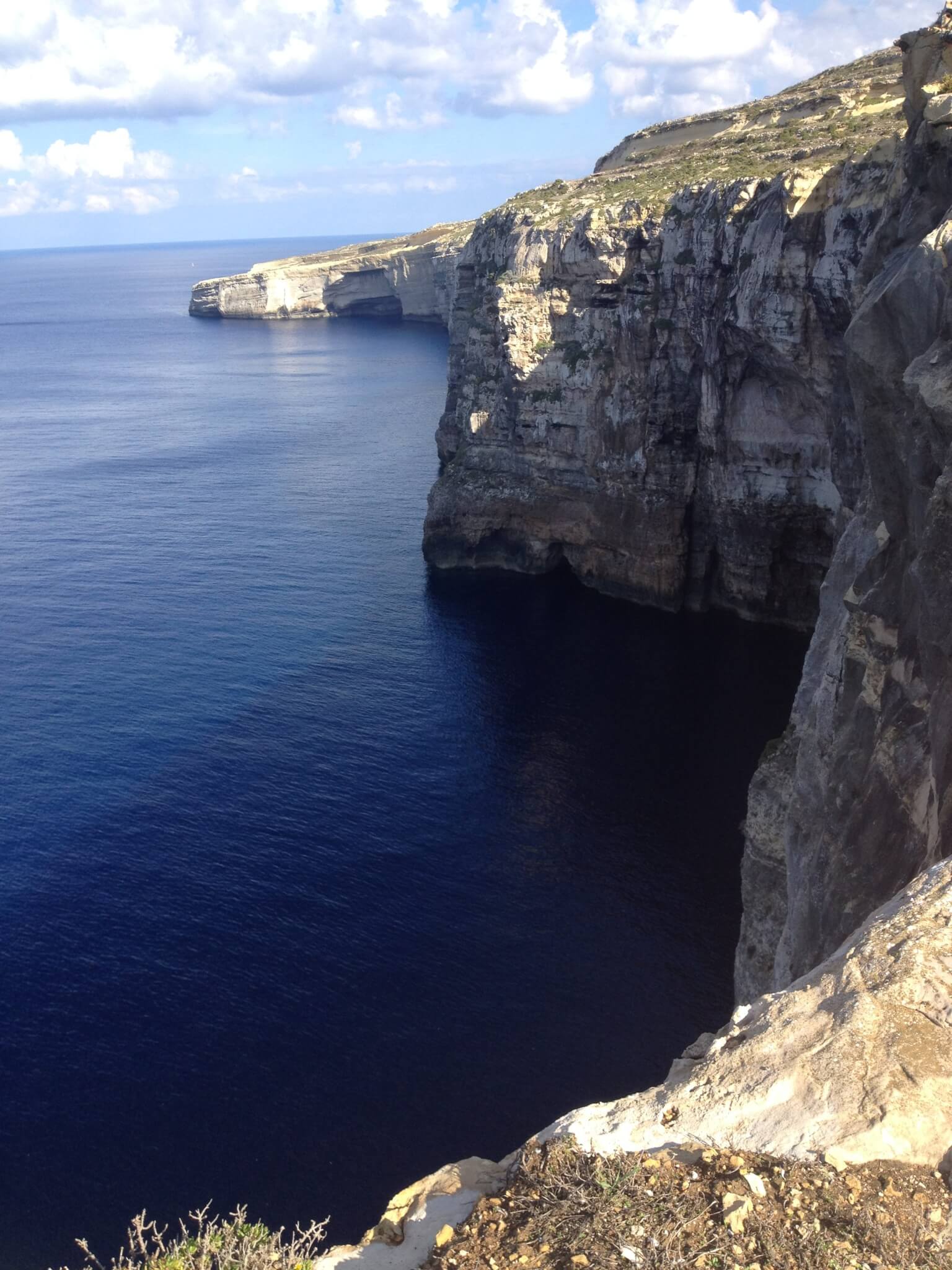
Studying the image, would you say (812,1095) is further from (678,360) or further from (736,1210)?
(678,360)

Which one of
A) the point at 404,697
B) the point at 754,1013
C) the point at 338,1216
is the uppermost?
the point at 754,1013

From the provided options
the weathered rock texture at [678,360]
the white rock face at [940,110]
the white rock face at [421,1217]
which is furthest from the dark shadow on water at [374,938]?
the white rock face at [940,110]

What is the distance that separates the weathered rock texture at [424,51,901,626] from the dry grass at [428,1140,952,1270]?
1898 inches

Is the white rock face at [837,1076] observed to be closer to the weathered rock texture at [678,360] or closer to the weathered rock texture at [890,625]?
the weathered rock texture at [890,625]

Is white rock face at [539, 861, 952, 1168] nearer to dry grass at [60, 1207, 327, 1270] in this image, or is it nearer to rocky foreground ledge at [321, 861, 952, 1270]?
rocky foreground ledge at [321, 861, 952, 1270]

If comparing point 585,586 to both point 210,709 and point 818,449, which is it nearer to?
point 818,449

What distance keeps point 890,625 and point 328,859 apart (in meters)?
31.5

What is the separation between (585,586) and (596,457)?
437 inches

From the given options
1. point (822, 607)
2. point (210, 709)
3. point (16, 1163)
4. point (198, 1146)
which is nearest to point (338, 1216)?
point (198, 1146)

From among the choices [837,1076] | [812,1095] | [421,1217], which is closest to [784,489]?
[837,1076]

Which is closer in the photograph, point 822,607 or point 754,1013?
point 754,1013

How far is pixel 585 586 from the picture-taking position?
9075 centimetres

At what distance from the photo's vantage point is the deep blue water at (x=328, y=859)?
38.1m

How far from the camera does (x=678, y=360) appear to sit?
80125 millimetres
